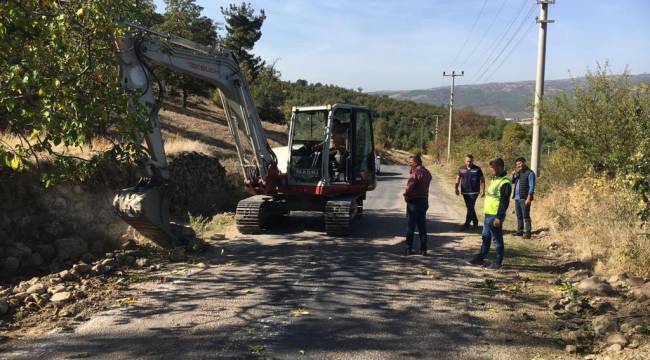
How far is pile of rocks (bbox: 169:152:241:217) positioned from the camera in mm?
13078

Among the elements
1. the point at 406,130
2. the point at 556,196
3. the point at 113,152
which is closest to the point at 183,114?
the point at 556,196

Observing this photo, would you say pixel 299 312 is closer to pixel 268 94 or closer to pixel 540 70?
pixel 540 70

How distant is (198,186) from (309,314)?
866cm

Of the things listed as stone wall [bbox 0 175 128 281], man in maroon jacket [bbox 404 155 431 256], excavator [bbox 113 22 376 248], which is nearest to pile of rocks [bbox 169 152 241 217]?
excavator [bbox 113 22 376 248]

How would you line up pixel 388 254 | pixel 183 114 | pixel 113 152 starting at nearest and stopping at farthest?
pixel 113 152, pixel 388 254, pixel 183 114

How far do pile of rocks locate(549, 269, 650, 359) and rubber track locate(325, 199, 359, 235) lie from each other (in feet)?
13.5

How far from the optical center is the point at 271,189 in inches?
453

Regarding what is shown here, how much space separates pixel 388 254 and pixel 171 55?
4.99m

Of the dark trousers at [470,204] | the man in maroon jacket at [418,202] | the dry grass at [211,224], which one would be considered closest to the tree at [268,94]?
the dry grass at [211,224]

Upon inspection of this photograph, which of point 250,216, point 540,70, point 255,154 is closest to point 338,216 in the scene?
point 250,216

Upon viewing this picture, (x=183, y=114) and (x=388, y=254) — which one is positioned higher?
(x=183, y=114)

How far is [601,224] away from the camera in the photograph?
386 inches

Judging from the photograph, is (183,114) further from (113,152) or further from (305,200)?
(113,152)

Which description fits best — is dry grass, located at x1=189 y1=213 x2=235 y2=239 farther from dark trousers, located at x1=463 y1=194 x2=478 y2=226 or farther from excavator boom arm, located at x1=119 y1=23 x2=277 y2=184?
dark trousers, located at x1=463 y1=194 x2=478 y2=226
